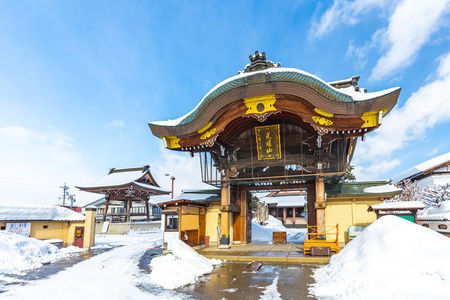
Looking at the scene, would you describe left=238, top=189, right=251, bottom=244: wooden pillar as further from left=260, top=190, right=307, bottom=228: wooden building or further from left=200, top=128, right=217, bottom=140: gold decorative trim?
left=260, top=190, right=307, bottom=228: wooden building

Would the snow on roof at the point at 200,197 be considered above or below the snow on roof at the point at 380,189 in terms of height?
below

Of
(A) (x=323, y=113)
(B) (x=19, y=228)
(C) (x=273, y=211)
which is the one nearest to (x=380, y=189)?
(A) (x=323, y=113)

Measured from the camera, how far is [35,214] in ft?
55.8

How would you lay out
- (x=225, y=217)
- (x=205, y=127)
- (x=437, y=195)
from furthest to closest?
(x=437, y=195) < (x=225, y=217) < (x=205, y=127)

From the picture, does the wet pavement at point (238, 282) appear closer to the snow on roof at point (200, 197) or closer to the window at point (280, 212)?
the snow on roof at point (200, 197)

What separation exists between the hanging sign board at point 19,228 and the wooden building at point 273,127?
31.9ft

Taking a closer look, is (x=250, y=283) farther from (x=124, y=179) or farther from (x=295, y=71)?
(x=124, y=179)

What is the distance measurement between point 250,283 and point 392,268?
12.1ft

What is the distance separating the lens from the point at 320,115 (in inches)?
503

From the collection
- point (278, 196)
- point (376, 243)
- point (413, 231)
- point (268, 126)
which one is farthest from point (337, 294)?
point (278, 196)

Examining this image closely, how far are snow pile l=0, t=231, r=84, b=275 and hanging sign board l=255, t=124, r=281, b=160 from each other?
11.4 m

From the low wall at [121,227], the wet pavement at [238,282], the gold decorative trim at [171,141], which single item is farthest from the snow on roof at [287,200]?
the wet pavement at [238,282]

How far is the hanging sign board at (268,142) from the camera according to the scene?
47.7ft

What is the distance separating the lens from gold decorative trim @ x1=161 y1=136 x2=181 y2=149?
15.7 meters
